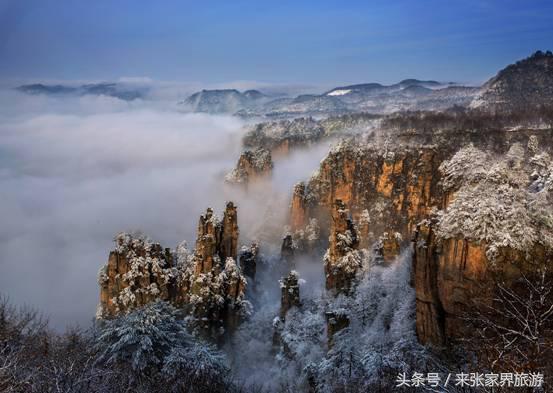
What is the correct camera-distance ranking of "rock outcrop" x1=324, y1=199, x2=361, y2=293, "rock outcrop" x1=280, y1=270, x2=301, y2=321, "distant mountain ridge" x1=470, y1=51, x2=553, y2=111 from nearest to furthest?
1. "rock outcrop" x1=324, y1=199, x2=361, y2=293
2. "rock outcrop" x1=280, y1=270, x2=301, y2=321
3. "distant mountain ridge" x1=470, y1=51, x2=553, y2=111

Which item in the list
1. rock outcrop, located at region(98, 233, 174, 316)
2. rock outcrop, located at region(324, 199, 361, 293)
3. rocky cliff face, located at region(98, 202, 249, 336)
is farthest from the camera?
rocky cliff face, located at region(98, 202, 249, 336)

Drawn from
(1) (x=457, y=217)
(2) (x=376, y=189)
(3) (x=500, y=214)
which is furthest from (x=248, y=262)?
(3) (x=500, y=214)

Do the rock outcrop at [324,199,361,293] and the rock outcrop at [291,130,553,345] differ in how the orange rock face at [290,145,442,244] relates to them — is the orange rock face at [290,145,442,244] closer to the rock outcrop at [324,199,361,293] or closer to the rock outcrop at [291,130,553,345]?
the rock outcrop at [291,130,553,345]

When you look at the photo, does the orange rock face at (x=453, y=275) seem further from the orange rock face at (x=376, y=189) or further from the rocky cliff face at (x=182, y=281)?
the orange rock face at (x=376, y=189)

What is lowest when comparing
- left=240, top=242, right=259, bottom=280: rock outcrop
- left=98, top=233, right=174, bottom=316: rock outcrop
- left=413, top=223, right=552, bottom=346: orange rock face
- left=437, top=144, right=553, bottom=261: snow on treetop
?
left=240, top=242, right=259, bottom=280: rock outcrop

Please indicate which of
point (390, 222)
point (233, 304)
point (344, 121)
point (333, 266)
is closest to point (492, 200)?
point (333, 266)

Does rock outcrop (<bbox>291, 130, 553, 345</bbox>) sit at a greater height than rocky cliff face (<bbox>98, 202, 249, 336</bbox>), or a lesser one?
greater

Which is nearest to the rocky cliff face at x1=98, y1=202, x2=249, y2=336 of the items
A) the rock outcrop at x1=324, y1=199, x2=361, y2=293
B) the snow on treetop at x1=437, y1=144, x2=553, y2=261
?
the rock outcrop at x1=324, y1=199, x2=361, y2=293
